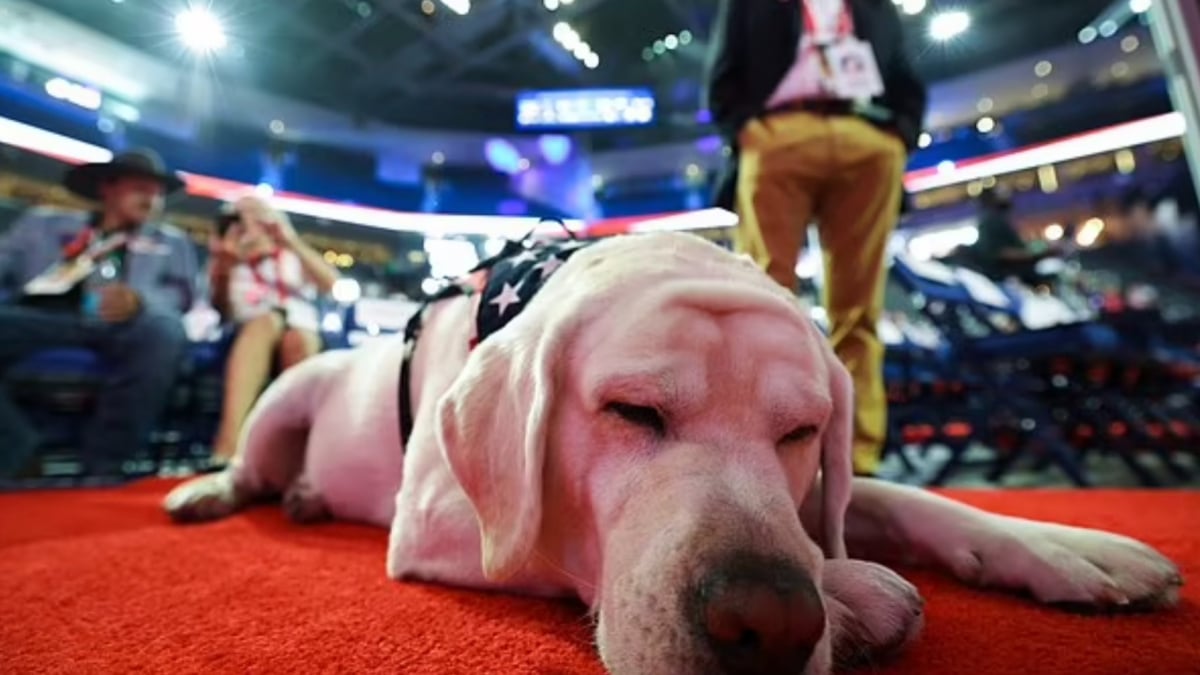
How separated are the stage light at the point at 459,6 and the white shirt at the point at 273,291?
2.62m

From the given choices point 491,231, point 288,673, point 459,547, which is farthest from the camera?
point 491,231

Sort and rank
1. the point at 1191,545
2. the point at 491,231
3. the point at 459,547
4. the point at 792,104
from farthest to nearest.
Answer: the point at 491,231, the point at 792,104, the point at 1191,545, the point at 459,547

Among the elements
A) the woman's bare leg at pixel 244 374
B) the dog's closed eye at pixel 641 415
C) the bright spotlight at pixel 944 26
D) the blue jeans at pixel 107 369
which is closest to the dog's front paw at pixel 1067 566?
the dog's closed eye at pixel 641 415

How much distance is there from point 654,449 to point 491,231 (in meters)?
6.75

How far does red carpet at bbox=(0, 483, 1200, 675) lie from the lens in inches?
35.2

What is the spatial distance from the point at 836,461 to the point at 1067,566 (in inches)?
15.4

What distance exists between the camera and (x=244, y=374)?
155 inches

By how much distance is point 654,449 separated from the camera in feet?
3.07

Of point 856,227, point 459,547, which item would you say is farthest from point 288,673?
point 856,227

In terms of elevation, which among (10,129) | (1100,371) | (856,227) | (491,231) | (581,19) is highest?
(10,129)

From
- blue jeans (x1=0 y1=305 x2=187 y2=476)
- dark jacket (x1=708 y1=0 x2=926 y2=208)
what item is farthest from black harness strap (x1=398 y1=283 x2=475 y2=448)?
blue jeans (x1=0 y1=305 x2=187 y2=476)

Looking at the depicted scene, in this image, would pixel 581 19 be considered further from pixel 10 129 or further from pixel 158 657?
pixel 10 129

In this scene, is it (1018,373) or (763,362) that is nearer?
(763,362)

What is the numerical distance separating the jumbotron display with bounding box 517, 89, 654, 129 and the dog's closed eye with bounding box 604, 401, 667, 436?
4530mm
